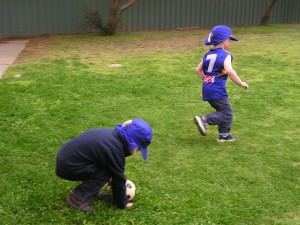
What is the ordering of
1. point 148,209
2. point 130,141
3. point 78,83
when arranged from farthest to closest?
point 78,83, point 148,209, point 130,141

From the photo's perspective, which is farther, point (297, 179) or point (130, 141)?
point (297, 179)

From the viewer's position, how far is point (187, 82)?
699 centimetres

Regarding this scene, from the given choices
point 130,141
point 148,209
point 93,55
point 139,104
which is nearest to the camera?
point 130,141

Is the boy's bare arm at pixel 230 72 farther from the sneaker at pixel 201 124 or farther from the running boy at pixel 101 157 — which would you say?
the running boy at pixel 101 157

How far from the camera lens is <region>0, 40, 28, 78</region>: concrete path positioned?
834cm

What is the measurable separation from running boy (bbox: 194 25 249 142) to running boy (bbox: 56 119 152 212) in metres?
1.60

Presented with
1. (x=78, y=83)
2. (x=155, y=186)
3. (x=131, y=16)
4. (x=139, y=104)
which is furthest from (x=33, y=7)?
(x=155, y=186)

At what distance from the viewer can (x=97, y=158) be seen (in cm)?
306

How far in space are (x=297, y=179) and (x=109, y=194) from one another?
1.68 metres

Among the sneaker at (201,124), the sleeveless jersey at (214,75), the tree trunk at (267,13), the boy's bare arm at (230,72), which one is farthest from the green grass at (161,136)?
the tree trunk at (267,13)

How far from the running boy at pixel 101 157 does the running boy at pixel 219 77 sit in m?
1.60

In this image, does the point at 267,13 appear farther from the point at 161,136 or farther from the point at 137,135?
the point at 137,135

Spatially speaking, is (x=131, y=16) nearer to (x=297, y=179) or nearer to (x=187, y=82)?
(x=187, y=82)

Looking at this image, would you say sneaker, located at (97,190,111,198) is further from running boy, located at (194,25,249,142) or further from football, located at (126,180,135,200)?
running boy, located at (194,25,249,142)
